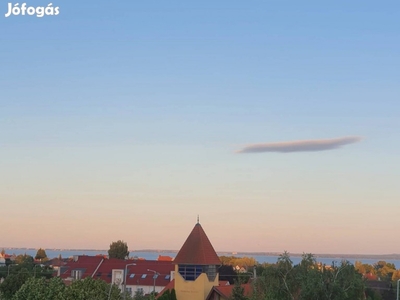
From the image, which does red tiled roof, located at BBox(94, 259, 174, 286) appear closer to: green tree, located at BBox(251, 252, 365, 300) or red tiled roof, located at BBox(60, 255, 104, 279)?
red tiled roof, located at BBox(60, 255, 104, 279)

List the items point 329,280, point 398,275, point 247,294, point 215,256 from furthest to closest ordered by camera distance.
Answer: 1. point 398,275
2. point 215,256
3. point 247,294
4. point 329,280

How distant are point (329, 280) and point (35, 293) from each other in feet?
80.8

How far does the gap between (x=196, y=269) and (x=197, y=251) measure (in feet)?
5.67

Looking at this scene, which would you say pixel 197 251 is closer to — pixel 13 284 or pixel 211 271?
pixel 211 271

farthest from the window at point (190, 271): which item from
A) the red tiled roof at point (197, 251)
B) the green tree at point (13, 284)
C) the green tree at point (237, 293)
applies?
the green tree at point (13, 284)

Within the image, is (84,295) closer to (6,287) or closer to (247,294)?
(247,294)

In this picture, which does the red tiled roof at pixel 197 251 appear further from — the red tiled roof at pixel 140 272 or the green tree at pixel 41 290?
the red tiled roof at pixel 140 272

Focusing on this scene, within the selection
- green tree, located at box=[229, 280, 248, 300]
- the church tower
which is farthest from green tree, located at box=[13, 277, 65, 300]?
green tree, located at box=[229, 280, 248, 300]

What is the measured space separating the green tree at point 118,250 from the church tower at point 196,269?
70002 millimetres

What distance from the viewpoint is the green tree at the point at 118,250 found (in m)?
131

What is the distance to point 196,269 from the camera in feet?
204

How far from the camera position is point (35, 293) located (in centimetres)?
5472

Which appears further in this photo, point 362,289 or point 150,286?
point 150,286

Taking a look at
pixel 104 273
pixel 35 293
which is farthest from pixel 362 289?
pixel 104 273
